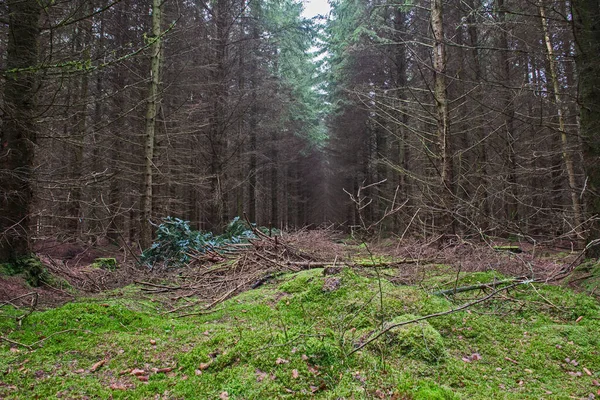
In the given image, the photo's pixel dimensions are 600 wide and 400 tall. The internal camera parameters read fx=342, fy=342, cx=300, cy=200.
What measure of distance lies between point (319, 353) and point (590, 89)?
5394 millimetres

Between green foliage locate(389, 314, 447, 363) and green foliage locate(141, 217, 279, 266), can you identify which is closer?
green foliage locate(389, 314, 447, 363)

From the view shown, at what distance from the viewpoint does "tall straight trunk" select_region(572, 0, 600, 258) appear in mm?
4637

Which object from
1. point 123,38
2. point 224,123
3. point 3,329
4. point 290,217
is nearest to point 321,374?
point 3,329

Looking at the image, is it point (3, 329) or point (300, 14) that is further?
point (300, 14)

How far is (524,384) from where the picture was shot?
2.02 m

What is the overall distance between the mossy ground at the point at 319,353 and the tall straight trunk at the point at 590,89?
214 centimetres

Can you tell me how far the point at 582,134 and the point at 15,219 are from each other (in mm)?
8010

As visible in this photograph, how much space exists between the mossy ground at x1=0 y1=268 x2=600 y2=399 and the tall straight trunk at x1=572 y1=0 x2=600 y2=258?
214cm

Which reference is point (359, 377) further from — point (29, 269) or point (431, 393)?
point (29, 269)

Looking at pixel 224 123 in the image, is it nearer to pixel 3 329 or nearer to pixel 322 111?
pixel 3 329

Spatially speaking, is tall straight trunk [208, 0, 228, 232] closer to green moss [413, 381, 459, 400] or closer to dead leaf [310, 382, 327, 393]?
dead leaf [310, 382, 327, 393]

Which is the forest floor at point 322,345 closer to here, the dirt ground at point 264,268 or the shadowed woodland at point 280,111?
the dirt ground at point 264,268

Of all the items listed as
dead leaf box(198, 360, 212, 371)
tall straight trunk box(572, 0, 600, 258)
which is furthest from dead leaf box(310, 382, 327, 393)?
tall straight trunk box(572, 0, 600, 258)

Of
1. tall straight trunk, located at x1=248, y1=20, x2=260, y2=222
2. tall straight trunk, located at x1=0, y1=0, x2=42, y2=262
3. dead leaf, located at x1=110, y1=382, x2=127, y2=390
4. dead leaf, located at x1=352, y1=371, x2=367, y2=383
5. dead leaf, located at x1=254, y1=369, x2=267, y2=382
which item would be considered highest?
tall straight trunk, located at x1=248, y1=20, x2=260, y2=222
